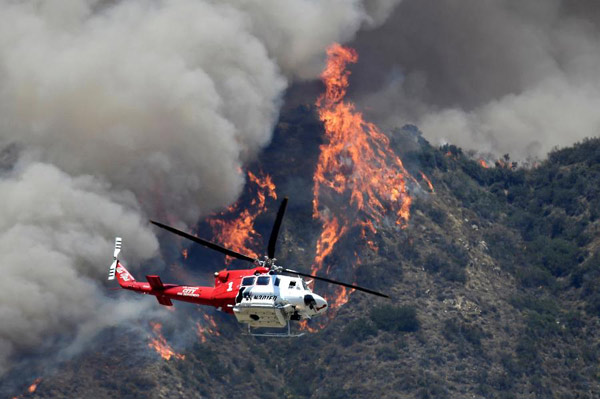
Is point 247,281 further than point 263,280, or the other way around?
point 247,281

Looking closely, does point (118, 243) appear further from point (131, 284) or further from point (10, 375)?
point (10, 375)

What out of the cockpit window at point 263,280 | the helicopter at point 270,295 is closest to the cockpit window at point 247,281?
the helicopter at point 270,295

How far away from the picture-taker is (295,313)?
11988 cm

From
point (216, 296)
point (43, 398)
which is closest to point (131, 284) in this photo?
point (216, 296)

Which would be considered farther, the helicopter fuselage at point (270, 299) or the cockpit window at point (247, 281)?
the cockpit window at point (247, 281)

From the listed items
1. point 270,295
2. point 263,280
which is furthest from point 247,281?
point 270,295

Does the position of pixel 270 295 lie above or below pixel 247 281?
below

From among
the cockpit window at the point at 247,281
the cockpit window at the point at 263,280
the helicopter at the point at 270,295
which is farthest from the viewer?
the cockpit window at the point at 247,281

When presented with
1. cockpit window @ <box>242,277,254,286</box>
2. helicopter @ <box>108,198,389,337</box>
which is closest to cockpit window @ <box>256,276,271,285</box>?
helicopter @ <box>108,198,389,337</box>

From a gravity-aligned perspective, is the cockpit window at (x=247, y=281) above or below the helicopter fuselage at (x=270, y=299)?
above

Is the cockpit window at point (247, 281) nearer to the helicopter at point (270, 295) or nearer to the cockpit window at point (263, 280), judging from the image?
the helicopter at point (270, 295)

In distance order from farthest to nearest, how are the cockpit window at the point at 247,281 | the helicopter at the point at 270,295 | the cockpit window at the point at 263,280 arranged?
the cockpit window at the point at 247,281
the cockpit window at the point at 263,280
the helicopter at the point at 270,295

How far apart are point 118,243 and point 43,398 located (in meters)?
58.1

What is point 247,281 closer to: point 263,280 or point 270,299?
point 263,280
